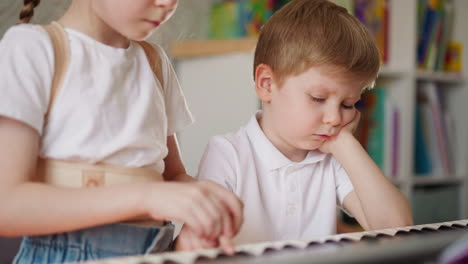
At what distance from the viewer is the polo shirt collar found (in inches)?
36.2

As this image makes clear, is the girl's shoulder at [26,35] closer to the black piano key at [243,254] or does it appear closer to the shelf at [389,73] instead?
the black piano key at [243,254]

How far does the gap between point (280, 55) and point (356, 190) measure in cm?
26

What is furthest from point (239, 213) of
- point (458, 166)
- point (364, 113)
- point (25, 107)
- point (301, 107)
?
point (458, 166)

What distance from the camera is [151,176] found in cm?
64

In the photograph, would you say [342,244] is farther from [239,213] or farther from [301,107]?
[301,107]

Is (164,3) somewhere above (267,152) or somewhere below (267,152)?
above

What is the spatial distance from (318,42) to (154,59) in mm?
279

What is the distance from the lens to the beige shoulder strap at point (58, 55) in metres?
0.57

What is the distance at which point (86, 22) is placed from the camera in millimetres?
624

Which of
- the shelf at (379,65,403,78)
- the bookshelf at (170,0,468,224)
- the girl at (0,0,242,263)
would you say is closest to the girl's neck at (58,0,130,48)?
the girl at (0,0,242,263)

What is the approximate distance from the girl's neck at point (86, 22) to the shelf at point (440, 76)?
1846 millimetres

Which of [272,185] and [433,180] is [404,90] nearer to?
[433,180]

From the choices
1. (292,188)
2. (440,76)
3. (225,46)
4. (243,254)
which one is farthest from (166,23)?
(440,76)

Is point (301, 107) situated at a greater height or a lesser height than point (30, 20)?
lesser
